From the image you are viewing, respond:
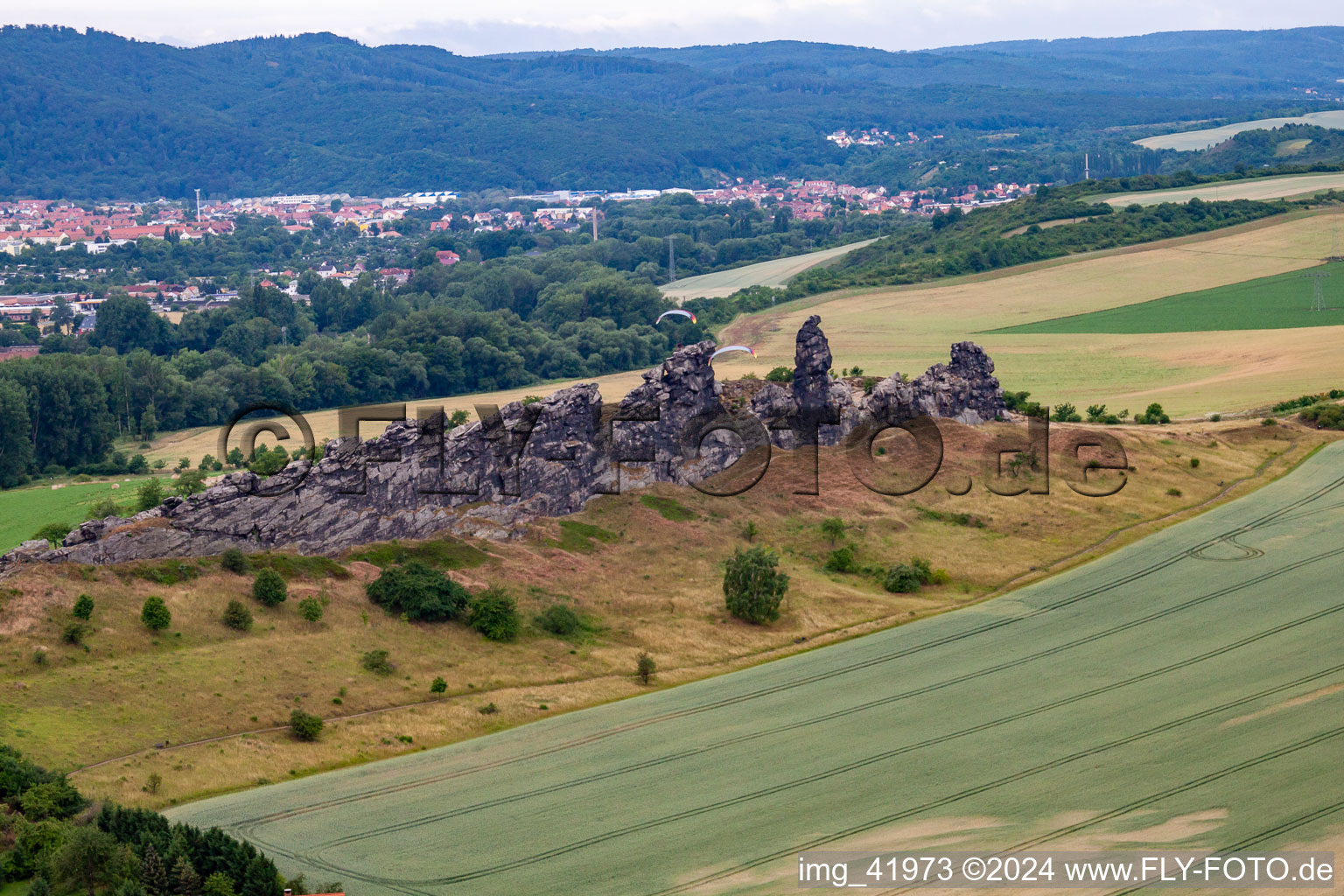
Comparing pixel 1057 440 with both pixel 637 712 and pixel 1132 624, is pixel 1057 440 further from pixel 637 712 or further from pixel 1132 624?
pixel 637 712

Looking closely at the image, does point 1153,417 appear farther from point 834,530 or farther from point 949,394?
point 834,530

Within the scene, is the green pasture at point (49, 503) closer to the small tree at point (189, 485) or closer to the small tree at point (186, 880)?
the small tree at point (189, 485)

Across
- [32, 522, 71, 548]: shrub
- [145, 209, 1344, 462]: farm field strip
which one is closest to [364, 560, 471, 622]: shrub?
[32, 522, 71, 548]: shrub

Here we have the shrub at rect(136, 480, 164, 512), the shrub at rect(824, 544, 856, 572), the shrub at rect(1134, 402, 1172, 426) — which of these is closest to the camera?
the shrub at rect(824, 544, 856, 572)

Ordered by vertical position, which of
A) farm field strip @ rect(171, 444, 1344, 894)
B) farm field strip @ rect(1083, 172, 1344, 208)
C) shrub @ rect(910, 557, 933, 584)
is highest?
farm field strip @ rect(1083, 172, 1344, 208)

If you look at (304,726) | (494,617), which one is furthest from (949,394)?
(304,726)

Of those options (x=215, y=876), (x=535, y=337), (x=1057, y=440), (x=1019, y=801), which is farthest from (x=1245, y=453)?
(x=535, y=337)

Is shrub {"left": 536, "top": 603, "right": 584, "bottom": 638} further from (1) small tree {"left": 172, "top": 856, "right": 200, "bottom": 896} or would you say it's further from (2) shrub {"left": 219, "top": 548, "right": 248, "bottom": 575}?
(1) small tree {"left": 172, "top": 856, "right": 200, "bottom": 896}
